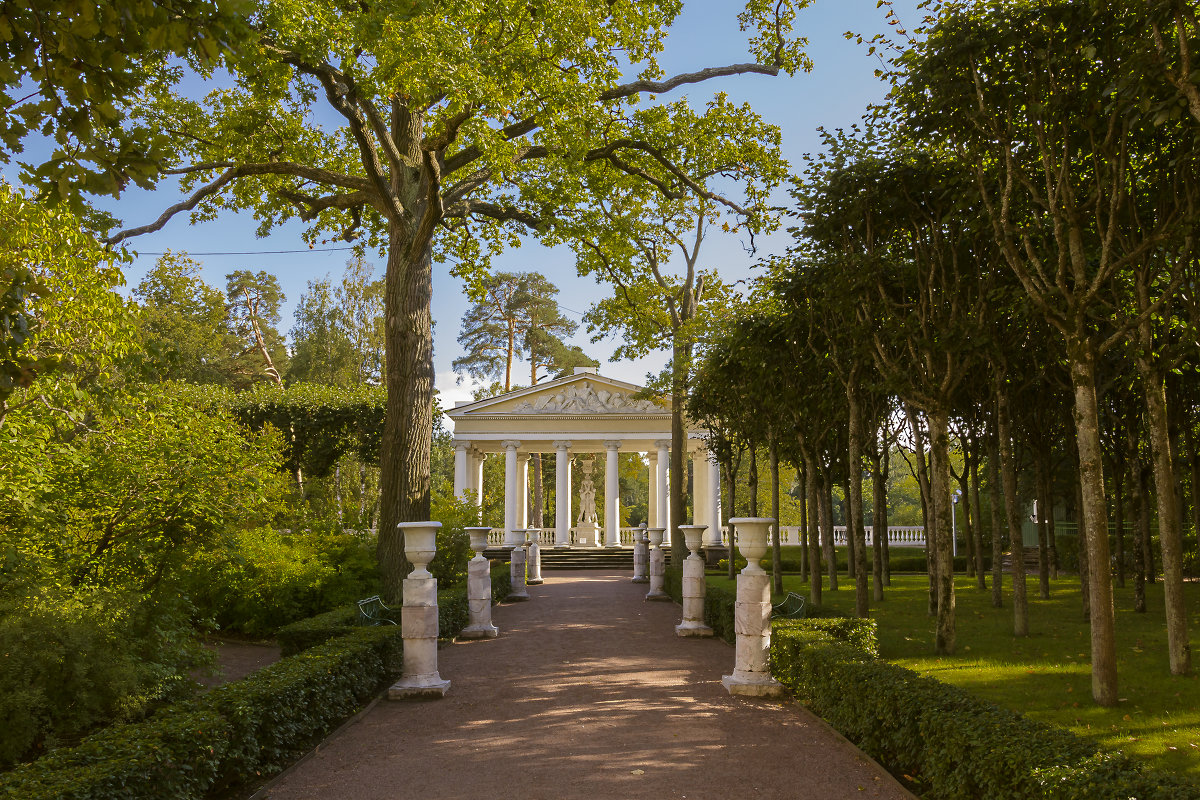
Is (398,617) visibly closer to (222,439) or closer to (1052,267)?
(222,439)

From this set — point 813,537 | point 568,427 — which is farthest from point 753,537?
point 568,427

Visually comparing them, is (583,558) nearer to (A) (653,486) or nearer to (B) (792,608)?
(A) (653,486)

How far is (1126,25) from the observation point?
843 cm

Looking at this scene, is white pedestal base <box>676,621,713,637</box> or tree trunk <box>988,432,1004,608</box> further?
tree trunk <box>988,432,1004,608</box>

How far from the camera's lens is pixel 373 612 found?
12.5 meters

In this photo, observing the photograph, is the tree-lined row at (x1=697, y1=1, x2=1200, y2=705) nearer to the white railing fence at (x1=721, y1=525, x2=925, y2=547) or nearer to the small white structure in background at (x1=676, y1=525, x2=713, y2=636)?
the small white structure in background at (x1=676, y1=525, x2=713, y2=636)

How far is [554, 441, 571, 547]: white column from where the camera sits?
4228 cm

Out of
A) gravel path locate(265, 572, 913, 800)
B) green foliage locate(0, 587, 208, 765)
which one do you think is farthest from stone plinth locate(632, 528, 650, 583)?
green foliage locate(0, 587, 208, 765)

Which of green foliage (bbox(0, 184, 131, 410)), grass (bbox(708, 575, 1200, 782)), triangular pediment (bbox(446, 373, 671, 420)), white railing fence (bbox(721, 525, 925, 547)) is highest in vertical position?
triangular pediment (bbox(446, 373, 671, 420))

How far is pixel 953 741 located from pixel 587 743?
3303 millimetres

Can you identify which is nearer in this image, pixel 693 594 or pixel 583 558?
pixel 693 594

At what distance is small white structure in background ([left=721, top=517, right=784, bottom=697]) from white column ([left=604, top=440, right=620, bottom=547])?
1267 inches

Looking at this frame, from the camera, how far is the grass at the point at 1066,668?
7395 millimetres

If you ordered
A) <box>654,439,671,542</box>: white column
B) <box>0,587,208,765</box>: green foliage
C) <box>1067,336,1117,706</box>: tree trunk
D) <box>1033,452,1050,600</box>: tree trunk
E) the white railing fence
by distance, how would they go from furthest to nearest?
<box>654,439,671,542</box>: white column < the white railing fence < <box>1033,452,1050,600</box>: tree trunk < <box>1067,336,1117,706</box>: tree trunk < <box>0,587,208,765</box>: green foliage
